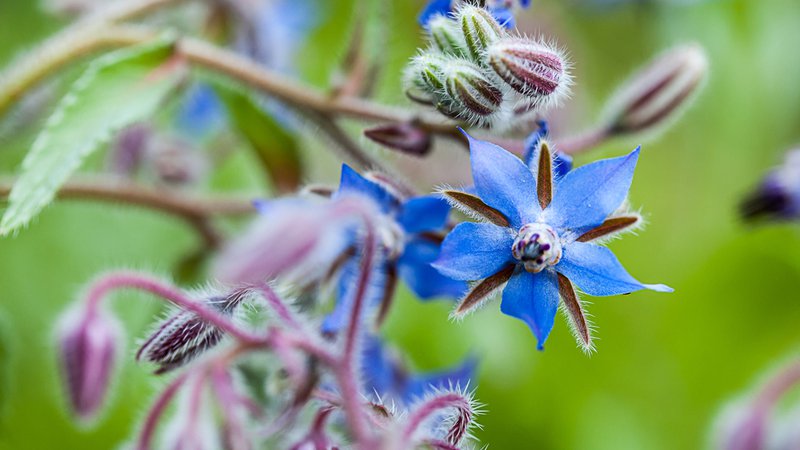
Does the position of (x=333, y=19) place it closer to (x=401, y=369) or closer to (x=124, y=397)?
(x=124, y=397)

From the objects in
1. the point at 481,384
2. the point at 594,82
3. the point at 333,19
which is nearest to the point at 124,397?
the point at 481,384

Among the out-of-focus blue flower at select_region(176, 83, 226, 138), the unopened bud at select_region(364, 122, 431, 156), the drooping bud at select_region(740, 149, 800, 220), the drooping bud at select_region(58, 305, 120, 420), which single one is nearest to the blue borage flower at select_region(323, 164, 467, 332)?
the unopened bud at select_region(364, 122, 431, 156)

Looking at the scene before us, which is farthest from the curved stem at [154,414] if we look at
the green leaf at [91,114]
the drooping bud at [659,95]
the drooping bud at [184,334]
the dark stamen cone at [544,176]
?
the drooping bud at [659,95]

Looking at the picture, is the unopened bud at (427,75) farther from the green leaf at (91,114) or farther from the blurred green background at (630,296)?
the blurred green background at (630,296)

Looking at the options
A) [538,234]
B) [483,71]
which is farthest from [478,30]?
[538,234]

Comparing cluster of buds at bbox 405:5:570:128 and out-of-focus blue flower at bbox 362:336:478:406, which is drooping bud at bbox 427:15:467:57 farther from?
out-of-focus blue flower at bbox 362:336:478:406

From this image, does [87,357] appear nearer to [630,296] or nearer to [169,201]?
[169,201]
